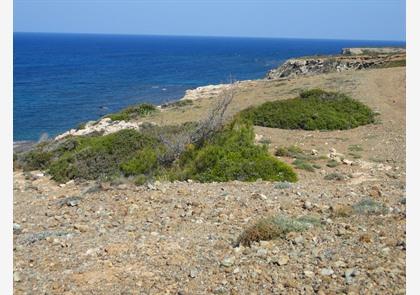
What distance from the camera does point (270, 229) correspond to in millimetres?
7203

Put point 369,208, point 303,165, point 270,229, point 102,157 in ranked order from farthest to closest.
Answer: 1. point 102,157
2. point 303,165
3. point 369,208
4. point 270,229

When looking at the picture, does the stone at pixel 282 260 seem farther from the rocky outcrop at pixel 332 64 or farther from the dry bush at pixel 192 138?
the rocky outcrop at pixel 332 64

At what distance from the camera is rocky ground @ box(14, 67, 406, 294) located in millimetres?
5875

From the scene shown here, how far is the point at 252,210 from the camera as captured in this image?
354 inches

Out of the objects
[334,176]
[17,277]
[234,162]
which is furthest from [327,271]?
[234,162]

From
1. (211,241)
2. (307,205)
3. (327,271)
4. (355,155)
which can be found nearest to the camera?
(327,271)

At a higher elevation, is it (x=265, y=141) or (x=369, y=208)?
(x=265, y=141)

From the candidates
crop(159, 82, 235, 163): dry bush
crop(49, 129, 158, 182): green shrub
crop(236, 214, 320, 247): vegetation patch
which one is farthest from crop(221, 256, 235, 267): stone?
crop(159, 82, 235, 163): dry bush

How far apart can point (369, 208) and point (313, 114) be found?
13436mm

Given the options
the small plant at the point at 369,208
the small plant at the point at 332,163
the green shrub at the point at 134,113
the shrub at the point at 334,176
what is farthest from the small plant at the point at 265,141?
the green shrub at the point at 134,113

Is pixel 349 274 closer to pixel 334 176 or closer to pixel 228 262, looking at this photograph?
pixel 228 262

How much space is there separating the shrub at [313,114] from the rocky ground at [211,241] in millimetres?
7234

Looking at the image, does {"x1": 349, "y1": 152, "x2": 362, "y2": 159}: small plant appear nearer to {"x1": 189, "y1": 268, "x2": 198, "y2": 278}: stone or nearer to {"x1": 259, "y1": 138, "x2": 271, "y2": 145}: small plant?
{"x1": 259, "y1": 138, "x2": 271, "y2": 145}: small plant
